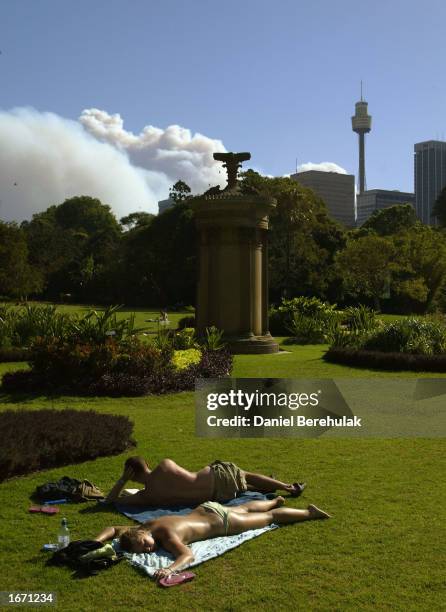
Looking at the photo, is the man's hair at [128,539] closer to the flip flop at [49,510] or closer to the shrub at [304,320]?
the flip flop at [49,510]

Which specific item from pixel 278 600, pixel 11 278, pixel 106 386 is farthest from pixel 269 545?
pixel 11 278

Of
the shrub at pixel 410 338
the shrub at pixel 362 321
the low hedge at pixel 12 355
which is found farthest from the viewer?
the shrub at pixel 362 321

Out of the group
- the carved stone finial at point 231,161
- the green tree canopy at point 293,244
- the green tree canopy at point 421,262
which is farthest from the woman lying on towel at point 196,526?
the green tree canopy at point 421,262

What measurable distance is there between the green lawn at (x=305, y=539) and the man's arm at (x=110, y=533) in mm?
323

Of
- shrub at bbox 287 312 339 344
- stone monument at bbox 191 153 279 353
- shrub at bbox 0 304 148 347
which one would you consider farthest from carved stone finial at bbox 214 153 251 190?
shrub at bbox 287 312 339 344

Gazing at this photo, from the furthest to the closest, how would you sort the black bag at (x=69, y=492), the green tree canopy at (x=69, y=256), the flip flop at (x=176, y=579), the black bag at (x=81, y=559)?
the green tree canopy at (x=69, y=256) < the black bag at (x=69, y=492) < the black bag at (x=81, y=559) < the flip flop at (x=176, y=579)

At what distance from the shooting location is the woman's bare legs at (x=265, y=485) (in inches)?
291

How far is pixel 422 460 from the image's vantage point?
9109 mm

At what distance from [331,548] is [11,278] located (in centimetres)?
3205

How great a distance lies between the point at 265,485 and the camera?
7.41 meters

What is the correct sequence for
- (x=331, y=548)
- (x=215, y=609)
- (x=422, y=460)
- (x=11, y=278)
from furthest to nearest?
(x=11, y=278)
(x=422, y=460)
(x=331, y=548)
(x=215, y=609)

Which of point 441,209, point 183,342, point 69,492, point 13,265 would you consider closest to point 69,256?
point 13,265

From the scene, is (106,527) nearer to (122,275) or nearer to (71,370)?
(71,370)

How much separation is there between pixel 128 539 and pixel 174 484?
1.18 meters
